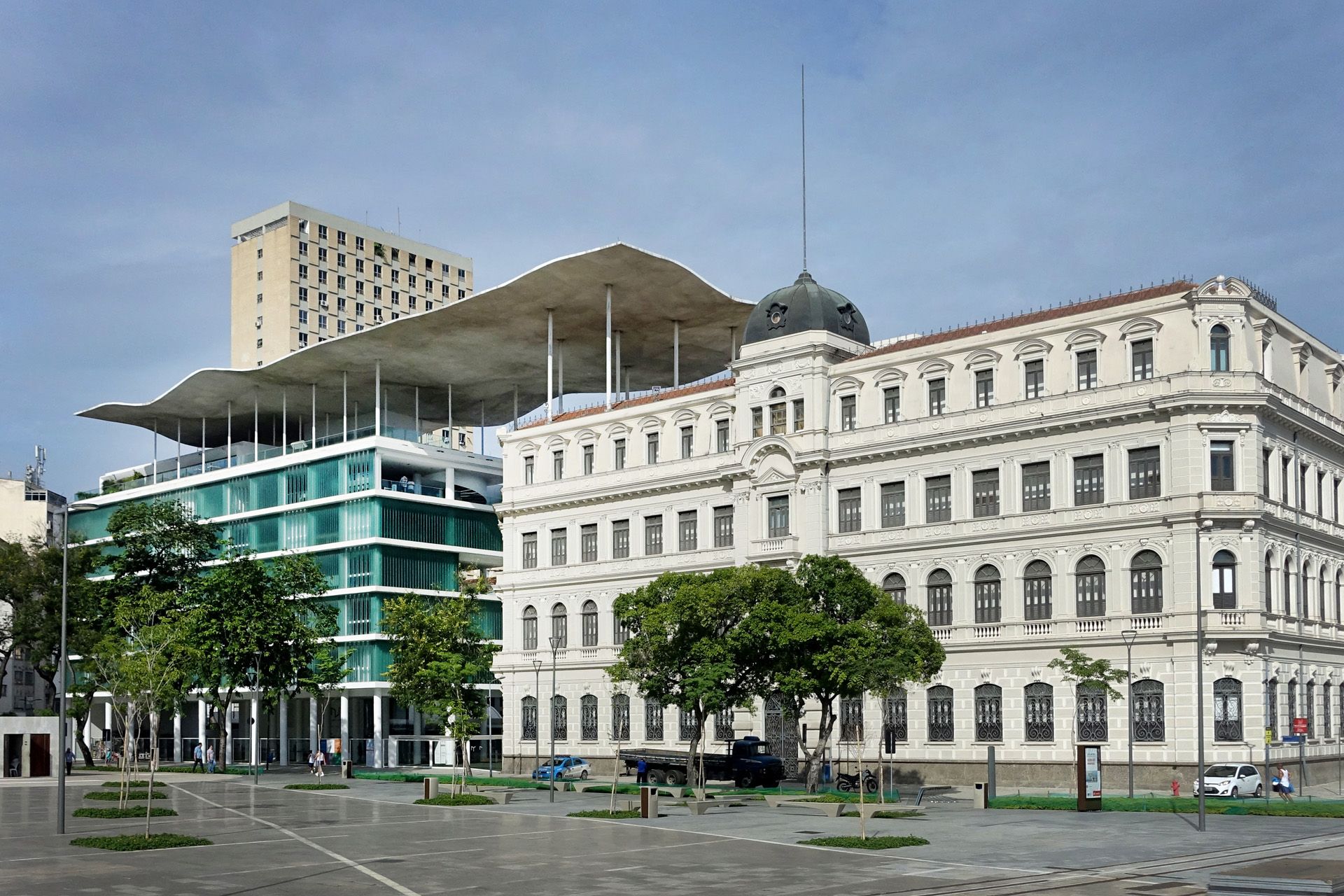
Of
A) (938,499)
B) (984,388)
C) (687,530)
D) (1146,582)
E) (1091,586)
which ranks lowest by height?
(1091,586)

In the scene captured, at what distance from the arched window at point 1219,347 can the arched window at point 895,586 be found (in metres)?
17.8

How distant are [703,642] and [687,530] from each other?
19967 millimetres

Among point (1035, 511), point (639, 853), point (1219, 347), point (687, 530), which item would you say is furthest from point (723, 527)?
point (639, 853)

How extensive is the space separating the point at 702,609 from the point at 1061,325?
21116 millimetres

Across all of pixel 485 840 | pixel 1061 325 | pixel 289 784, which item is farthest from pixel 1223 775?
pixel 289 784

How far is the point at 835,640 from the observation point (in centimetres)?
6128

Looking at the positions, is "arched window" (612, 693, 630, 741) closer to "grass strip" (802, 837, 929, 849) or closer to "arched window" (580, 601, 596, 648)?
"arched window" (580, 601, 596, 648)

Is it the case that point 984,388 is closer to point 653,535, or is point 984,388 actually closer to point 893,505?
point 893,505

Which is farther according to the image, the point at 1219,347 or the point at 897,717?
the point at 897,717

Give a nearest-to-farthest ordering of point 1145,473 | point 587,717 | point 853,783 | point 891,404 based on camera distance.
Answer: point 1145,473
point 853,783
point 891,404
point 587,717

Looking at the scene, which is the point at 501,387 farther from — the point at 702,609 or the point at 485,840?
the point at 485,840

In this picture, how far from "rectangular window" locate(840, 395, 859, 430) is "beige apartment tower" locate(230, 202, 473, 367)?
79544 mm

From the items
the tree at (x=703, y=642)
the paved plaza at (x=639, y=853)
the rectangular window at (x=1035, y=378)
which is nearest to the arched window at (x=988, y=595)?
the rectangular window at (x=1035, y=378)

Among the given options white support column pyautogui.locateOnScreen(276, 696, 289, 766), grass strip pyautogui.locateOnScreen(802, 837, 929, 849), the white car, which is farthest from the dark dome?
white support column pyautogui.locateOnScreen(276, 696, 289, 766)
